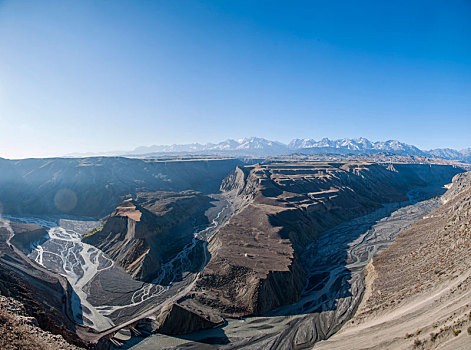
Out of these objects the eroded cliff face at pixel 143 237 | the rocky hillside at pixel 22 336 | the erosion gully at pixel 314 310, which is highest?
the rocky hillside at pixel 22 336

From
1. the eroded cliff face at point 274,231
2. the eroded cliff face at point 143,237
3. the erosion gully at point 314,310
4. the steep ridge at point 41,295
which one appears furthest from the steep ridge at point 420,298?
the eroded cliff face at point 143,237

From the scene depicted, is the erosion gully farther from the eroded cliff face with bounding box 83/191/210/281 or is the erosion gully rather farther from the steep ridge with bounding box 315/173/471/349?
the eroded cliff face with bounding box 83/191/210/281

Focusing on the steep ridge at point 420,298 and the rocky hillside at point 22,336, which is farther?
the steep ridge at point 420,298

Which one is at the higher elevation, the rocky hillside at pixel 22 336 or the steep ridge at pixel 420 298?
the rocky hillside at pixel 22 336

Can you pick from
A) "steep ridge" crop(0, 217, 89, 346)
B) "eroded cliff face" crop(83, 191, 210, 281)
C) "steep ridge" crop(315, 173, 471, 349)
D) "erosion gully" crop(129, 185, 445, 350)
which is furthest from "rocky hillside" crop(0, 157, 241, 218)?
"steep ridge" crop(315, 173, 471, 349)

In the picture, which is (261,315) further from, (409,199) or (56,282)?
(409,199)

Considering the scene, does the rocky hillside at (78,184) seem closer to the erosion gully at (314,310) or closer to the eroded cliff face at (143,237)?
the eroded cliff face at (143,237)

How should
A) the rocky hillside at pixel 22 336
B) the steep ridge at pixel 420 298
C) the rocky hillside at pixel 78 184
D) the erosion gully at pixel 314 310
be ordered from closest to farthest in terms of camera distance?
the rocky hillside at pixel 22 336, the steep ridge at pixel 420 298, the erosion gully at pixel 314 310, the rocky hillside at pixel 78 184
